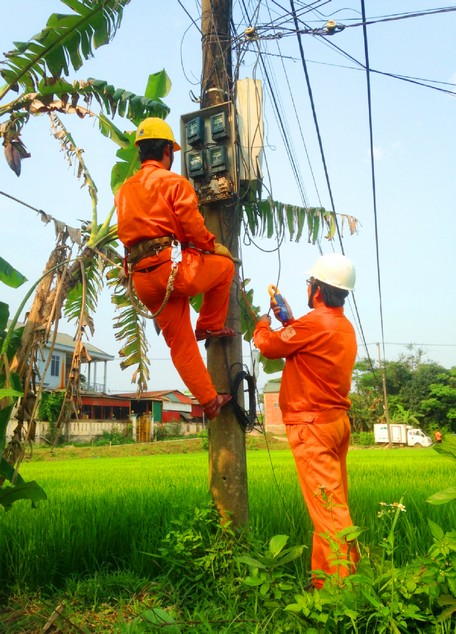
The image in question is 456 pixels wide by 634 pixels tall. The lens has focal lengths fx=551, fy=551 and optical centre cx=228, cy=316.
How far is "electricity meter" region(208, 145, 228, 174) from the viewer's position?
3.64 m

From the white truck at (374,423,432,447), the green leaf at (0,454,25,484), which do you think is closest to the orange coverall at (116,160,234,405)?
the green leaf at (0,454,25,484)

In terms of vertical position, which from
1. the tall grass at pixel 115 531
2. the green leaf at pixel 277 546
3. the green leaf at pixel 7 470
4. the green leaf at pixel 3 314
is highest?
the green leaf at pixel 3 314

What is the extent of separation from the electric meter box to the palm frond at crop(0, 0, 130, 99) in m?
1.19

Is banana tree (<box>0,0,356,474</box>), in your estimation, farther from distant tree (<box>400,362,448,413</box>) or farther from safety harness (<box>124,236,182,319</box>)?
distant tree (<box>400,362,448,413</box>)

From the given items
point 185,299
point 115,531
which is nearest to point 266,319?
point 185,299

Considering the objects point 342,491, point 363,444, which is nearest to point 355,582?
point 342,491

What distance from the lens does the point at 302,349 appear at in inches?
135

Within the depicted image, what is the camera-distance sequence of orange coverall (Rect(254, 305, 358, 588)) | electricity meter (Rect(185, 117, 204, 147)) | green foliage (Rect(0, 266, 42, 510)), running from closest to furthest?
green foliage (Rect(0, 266, 42, 510)) < orange coverall (Rect(254, 305, 358, 588)) < electricity meter (Rect(185, 117, 204, 147))

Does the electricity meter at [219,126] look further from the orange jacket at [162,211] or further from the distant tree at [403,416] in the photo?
the distant tree at [403,416]

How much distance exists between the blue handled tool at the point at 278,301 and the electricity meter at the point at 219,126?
3.44 feet

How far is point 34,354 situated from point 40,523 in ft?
5.23

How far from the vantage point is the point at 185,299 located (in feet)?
10.5

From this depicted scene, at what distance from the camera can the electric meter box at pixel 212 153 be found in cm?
365

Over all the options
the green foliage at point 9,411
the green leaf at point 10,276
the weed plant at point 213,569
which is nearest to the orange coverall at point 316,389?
the weed plant at point 213,569
